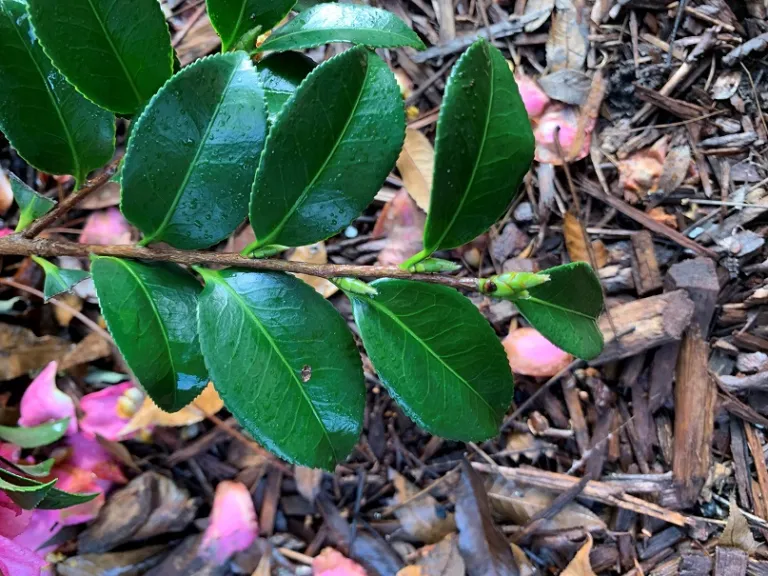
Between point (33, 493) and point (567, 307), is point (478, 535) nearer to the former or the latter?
point (567, 307)

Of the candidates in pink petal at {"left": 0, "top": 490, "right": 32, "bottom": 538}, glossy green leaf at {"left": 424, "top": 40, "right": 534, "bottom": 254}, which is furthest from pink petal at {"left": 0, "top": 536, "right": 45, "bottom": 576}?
glossy green leaf at {"left": 424, "top": 40, "right": 534, "bottom": 254}

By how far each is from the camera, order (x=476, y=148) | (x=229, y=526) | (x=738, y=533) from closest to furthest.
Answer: (x=476, y=148) → (x=738, y=533) → (x=229, y=526)

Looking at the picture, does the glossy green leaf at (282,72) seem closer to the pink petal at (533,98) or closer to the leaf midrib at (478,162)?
the leaf midrib at (478,162)

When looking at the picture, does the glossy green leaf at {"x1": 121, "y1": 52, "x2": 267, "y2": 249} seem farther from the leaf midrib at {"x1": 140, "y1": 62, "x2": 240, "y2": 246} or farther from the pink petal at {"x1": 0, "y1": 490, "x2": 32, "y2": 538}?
the pink petal at {"x1": 0, "y1": 490, "x2": 32, "y2": 538}

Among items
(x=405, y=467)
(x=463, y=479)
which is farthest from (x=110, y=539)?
(x=463, y=479)

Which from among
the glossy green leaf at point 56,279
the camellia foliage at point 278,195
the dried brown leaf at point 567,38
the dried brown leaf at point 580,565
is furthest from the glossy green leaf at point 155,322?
the dried brown leaf at point 567,38

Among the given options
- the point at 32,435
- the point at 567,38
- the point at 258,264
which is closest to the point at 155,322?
the point at 258,264

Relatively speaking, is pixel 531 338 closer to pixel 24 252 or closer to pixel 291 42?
pixel 291 42
